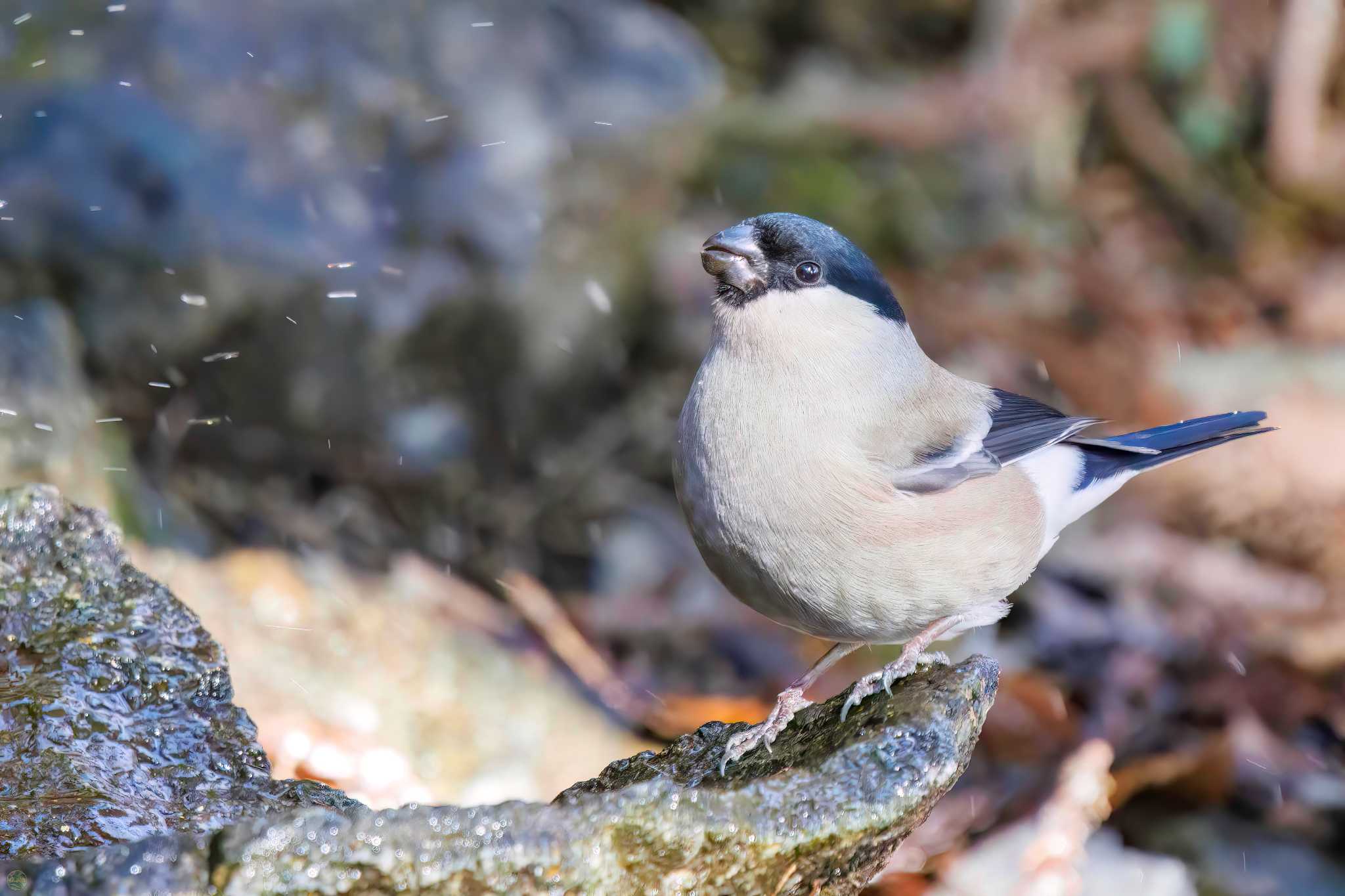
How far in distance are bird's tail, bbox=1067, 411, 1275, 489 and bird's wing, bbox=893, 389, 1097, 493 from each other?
0.04 metres

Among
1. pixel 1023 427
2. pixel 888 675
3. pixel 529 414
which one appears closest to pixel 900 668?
pixel 888 675

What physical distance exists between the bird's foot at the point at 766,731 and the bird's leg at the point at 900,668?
186mm

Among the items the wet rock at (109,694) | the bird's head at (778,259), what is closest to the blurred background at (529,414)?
the wet rock at (109,694)

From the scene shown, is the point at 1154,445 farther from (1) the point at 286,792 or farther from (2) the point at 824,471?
(1) the point at 286,792

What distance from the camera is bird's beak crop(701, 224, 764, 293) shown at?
108 inches

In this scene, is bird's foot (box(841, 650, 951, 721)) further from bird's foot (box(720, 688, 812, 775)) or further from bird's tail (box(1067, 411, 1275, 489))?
bird's tail (box(1067, 411, 1275, 489))

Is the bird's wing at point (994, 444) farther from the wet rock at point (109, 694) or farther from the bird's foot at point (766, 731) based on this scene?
the wet rock at point (109, 694)

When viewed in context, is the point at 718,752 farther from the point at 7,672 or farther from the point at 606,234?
the point at 606,234

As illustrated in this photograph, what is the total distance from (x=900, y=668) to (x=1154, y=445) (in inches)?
52.5

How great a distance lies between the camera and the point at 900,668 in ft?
8.47

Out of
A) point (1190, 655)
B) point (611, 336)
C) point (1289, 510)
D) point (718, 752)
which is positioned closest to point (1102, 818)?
point (1190, 655)

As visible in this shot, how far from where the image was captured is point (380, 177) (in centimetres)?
590

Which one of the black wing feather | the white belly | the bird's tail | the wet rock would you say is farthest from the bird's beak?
Answer: the wet rock

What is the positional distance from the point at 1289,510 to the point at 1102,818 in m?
1.95
